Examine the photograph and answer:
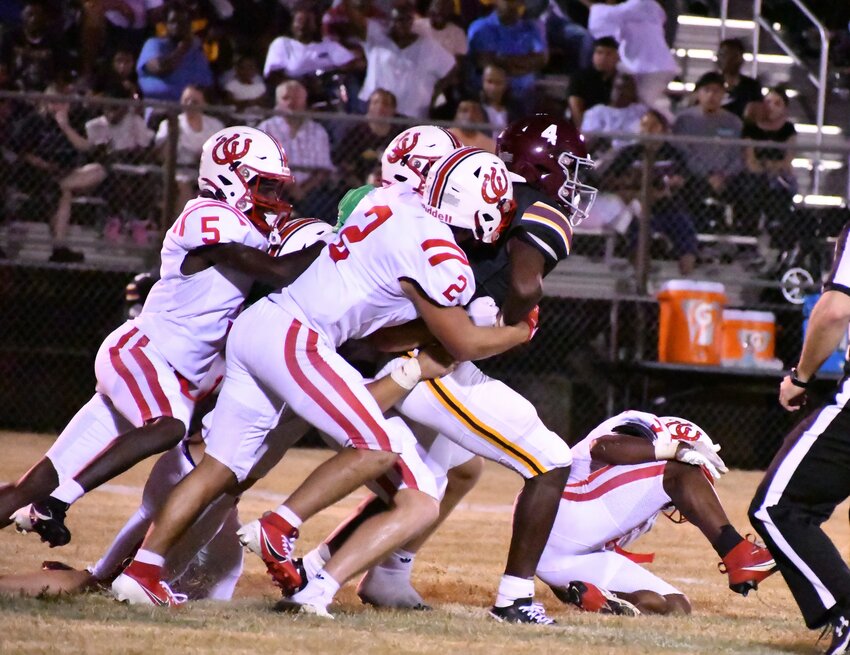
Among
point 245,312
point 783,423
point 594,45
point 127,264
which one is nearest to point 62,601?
point 245,312

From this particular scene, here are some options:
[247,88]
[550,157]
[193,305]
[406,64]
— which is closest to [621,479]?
[550,157]

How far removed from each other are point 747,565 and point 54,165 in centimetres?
717

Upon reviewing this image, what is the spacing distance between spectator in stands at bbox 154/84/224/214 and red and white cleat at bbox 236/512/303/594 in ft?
20.6

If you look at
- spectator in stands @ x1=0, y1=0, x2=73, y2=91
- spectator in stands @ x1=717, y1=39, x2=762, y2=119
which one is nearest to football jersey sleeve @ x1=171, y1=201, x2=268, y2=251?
spectator in stands @ x1=0, y1=0, x2=73, y2=91

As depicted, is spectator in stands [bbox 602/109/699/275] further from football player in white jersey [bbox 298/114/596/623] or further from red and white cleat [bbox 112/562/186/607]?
red and white cleat [bbox 112/562/186/607]

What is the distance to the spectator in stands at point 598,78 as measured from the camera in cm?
1247

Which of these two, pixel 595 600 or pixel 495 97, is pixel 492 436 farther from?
pixel 495 97

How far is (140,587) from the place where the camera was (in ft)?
15.6

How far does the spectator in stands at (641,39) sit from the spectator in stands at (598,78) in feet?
1.24

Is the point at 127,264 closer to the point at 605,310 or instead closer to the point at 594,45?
the point at 605,310

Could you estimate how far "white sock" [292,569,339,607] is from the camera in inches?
187

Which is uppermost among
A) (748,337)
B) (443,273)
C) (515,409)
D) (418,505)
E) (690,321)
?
(443,273)

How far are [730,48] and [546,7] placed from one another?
1.81 m

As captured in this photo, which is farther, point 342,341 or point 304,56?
point 304,56
